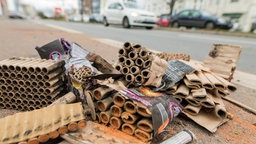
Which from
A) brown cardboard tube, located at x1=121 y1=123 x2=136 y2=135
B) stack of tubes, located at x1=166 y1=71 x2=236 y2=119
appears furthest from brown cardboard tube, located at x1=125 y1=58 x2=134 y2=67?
brown cardboard tube, located at x1=121 y1=123 x2=136 y2=135

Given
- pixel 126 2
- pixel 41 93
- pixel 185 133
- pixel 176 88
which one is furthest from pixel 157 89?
pixel 126 2

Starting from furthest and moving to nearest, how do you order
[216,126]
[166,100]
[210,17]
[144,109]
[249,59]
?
[210,17] < [249,59] < [216,126] < [166,100] < [144,109]

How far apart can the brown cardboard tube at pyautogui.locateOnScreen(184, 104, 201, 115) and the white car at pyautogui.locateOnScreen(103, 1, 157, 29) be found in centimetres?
1143

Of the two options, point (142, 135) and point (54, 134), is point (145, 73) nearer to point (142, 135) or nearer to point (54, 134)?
point (142, 135)

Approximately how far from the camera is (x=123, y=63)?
2.29m

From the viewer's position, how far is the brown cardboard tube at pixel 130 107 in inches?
71.9

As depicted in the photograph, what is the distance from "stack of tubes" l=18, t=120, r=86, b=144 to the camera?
1608 mm

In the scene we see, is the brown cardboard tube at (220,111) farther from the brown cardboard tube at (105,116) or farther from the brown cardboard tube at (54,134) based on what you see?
the brown cardboard tube at (54,134)

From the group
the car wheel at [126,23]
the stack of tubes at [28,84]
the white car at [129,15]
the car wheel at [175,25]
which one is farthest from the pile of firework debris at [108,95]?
the car wheel at [175,25]

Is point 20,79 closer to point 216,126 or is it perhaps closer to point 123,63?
point 123,63

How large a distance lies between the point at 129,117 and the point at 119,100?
18 centimetres

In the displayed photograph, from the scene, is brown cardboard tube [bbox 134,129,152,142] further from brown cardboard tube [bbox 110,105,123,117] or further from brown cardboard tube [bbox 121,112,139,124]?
brown cardboard tube [bbox 110,105,123,117]

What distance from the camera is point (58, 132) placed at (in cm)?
169

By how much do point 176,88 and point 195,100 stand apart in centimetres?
25
